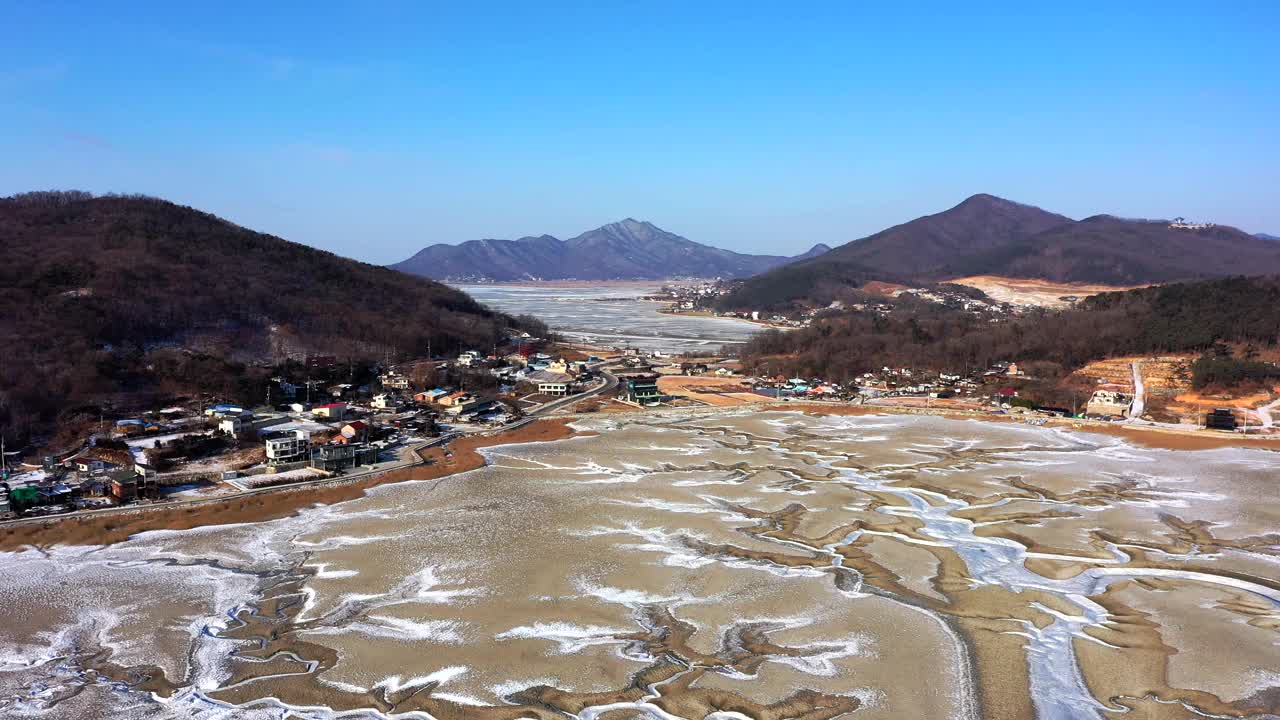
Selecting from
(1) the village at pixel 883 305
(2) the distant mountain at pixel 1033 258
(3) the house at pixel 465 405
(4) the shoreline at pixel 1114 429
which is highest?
(2) the distant mountain at pixel 1033 258

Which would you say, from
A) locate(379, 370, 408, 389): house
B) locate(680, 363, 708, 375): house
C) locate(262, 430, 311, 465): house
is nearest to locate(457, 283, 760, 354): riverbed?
locate(680, 363, 708, 375): house

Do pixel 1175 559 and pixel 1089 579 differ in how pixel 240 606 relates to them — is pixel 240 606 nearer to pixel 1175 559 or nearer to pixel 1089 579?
pixel 1089 579

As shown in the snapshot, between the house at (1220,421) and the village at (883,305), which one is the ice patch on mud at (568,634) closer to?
the house at (1220,421)

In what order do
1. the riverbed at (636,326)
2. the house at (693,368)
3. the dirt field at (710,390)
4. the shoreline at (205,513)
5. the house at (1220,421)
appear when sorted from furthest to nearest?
1. the riverbed at (636,326)
2. the house at (693,368)
3. the dirt field at (710,390)
4. the house at (1220,421)
5. the shoreline at (205,513)

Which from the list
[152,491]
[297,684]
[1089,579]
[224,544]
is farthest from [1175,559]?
[152,491]

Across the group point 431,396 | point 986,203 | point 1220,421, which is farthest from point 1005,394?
point 986,203

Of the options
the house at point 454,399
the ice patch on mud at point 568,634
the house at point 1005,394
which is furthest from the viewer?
the house at point 1005,394

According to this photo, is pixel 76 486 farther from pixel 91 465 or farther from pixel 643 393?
pixel 643 393

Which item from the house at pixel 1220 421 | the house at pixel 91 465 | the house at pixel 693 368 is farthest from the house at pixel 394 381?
the house at pixel 1220 421
